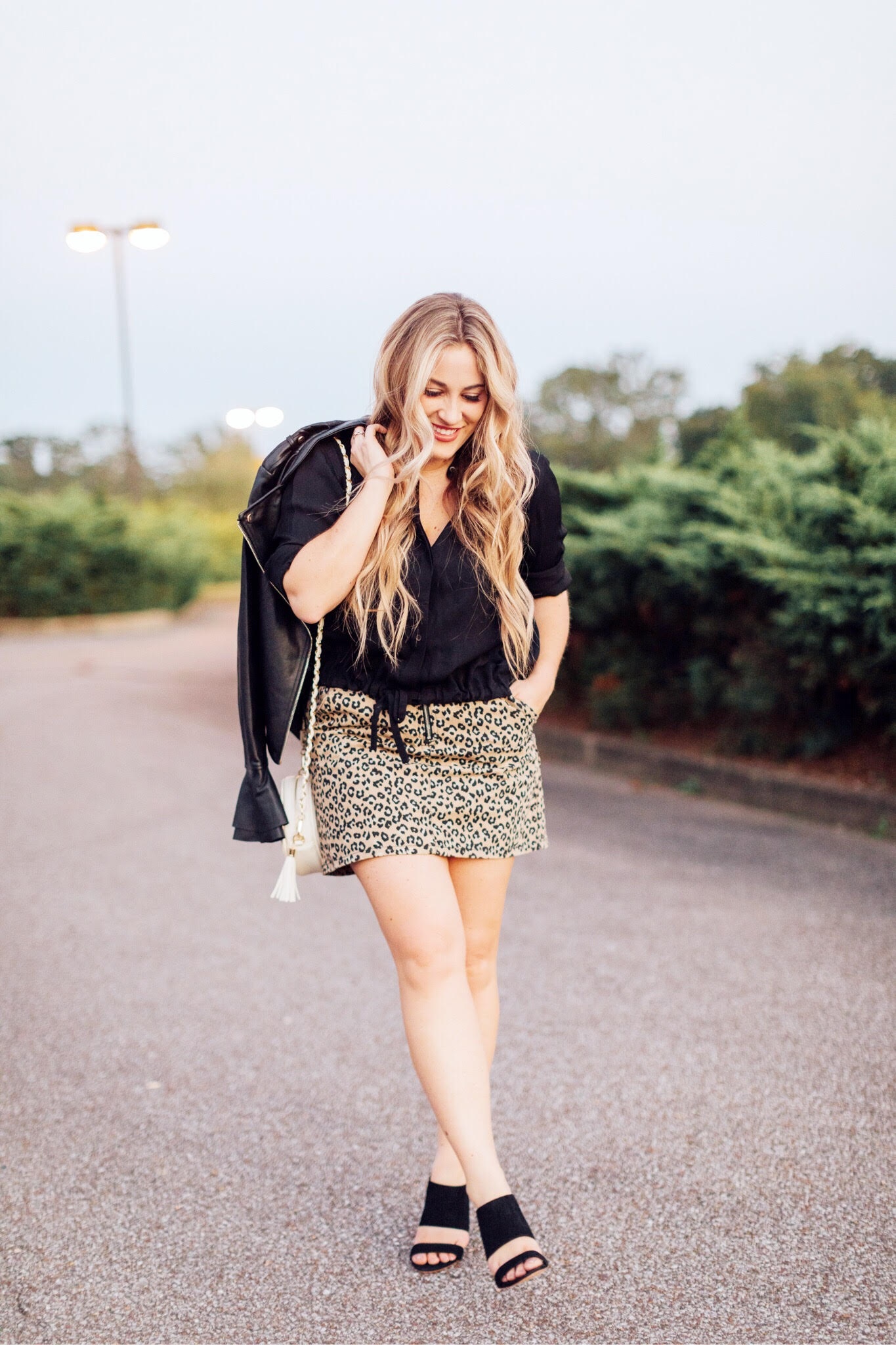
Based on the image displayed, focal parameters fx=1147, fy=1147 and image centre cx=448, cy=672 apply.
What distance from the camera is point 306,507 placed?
96.3 inches

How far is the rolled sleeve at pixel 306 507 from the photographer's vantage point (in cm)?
242

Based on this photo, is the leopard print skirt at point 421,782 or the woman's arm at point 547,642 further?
the woman's arm at point 547,642

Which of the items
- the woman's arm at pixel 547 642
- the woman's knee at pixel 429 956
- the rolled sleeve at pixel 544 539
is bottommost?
the woman's knee at pixel 429 956

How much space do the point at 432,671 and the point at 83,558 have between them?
77.4 ft

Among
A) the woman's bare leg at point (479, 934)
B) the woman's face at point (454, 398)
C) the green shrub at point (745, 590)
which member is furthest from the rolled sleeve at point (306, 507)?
the green shrub at point (745, 590)

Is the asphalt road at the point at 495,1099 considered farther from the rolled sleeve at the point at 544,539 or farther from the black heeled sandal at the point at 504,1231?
the rolled sleeve at the point at 544,539

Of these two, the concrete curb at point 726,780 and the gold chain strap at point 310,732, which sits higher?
the gold chain strap at point 310,732

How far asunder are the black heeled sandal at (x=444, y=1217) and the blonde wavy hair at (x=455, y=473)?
1.18 metres

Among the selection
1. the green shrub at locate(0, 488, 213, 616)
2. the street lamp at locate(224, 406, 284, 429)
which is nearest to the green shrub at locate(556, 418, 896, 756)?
the street lamp at locate(224, 406, 284, 429)

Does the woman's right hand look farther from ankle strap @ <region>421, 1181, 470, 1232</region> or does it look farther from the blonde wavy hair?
ankle strap @ <region>421, 1181, 470, 1232</region>

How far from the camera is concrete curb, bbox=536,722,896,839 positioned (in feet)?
18.9

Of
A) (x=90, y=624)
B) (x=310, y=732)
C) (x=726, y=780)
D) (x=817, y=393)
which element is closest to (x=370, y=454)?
(x=310, y=732)

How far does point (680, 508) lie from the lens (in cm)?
733

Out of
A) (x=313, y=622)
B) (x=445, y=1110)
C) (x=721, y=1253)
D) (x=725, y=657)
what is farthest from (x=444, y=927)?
(x=725, y=657)
